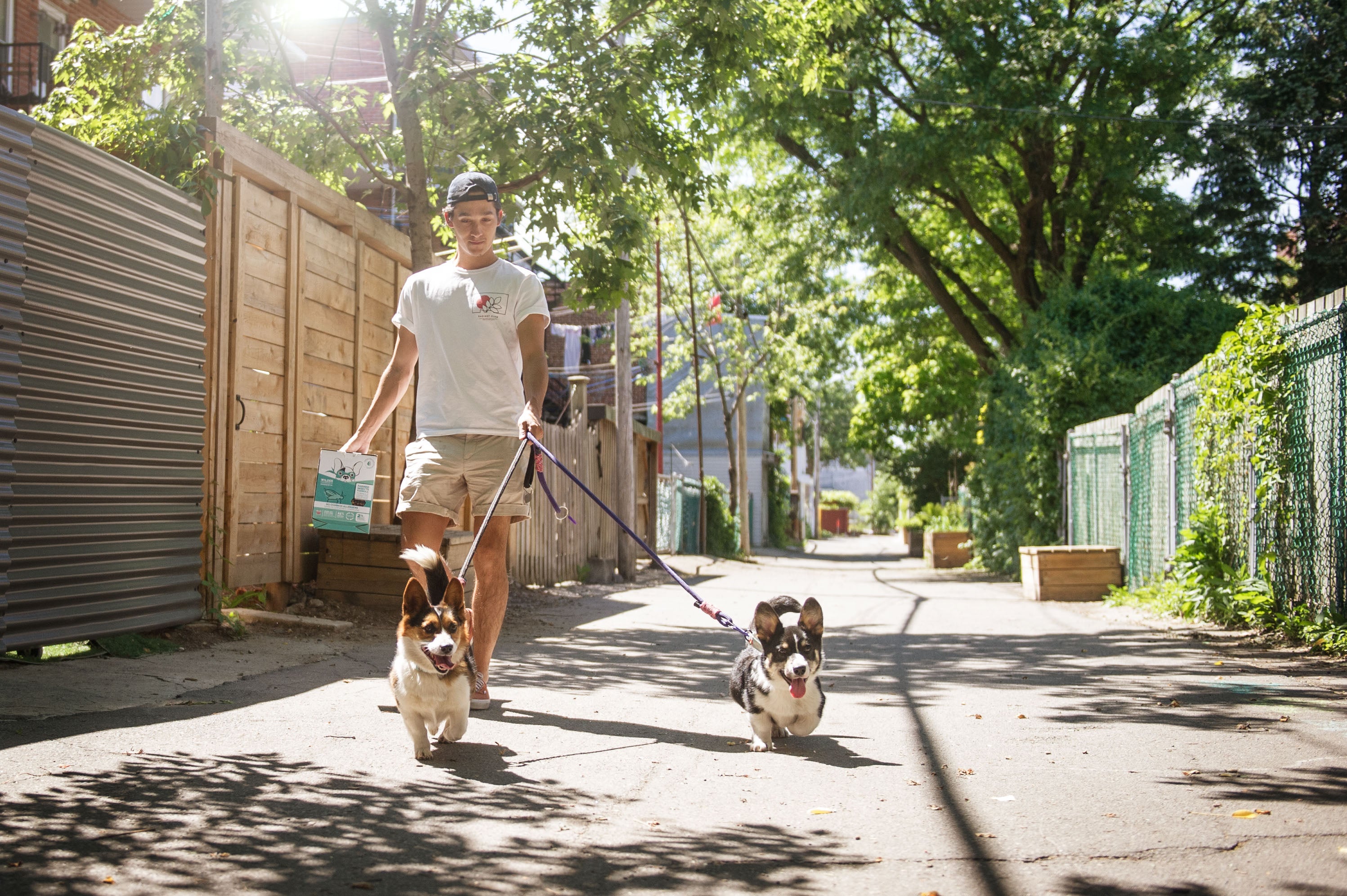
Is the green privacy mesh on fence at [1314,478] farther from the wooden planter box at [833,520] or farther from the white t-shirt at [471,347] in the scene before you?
the wooden planter box at [833,520]

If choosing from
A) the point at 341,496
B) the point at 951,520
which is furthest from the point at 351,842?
the point at 951,520

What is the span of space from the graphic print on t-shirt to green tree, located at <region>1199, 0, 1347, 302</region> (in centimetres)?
1839

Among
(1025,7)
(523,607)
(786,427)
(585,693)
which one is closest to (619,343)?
(523,607)

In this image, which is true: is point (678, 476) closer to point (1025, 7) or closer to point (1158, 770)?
point (1025, 7)

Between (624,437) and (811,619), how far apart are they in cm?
1176

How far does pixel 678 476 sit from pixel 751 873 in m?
23.0

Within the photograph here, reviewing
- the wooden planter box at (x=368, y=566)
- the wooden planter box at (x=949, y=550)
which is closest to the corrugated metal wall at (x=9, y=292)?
the wooden planter box at (x=368, y=566)

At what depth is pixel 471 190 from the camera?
16.1 feet

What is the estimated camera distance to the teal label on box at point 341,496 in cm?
847

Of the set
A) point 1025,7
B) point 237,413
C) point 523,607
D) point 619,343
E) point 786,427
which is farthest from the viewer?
point 786,427

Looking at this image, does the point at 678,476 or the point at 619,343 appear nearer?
the point at 619,343

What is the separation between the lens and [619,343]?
1627 centimetres

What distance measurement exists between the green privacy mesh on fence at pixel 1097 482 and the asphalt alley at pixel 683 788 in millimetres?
6855

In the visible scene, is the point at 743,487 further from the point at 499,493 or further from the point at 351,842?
the point at 351,842
